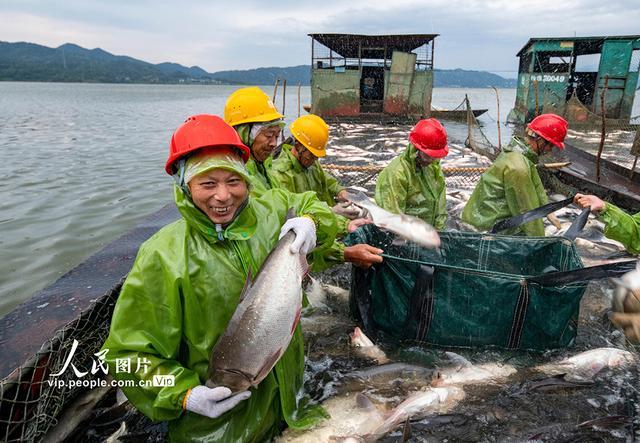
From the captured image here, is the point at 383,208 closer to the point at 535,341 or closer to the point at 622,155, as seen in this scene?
the point at 535,341

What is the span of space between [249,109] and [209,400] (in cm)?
235

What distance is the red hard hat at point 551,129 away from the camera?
181 inches

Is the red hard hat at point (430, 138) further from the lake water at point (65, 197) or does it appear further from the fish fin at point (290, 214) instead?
the lake water at point (65, 197)

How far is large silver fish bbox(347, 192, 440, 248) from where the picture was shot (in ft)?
12.4

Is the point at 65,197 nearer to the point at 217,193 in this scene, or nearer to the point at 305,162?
the point at 305,162

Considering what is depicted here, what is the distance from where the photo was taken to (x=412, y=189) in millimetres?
4746

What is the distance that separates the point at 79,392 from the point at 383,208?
3008 millimetres

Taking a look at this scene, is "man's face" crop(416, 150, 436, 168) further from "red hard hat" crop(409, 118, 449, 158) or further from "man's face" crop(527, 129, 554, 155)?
"man's face" crop(527, 129, 554, 155)

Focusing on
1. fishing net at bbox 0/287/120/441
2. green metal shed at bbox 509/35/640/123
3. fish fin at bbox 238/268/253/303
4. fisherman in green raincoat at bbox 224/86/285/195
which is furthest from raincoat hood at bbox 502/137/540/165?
green metal shed at bbox 509/35/640/123

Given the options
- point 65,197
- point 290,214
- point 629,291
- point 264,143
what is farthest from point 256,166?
point 65,197

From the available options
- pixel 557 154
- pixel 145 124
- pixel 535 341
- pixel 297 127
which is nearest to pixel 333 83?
pixel 557 154

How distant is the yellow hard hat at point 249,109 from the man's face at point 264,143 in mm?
133

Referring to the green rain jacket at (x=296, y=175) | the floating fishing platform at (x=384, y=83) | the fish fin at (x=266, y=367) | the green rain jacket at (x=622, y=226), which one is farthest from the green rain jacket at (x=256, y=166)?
the floating fishing platform at (x=384, y=83)

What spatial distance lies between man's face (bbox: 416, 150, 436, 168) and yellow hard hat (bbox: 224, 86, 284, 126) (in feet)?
5.62
